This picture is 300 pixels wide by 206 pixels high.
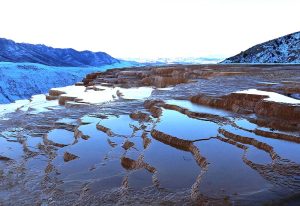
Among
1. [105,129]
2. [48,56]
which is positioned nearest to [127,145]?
[105,129]

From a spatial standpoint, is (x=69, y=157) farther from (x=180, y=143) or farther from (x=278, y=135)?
(x=278, y=135)

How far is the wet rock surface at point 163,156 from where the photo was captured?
10.3 ft

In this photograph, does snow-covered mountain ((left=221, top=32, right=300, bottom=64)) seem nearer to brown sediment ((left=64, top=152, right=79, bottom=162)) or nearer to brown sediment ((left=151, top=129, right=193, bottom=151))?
brown sediment ((left=151, top=129, right=193, bottom=151))

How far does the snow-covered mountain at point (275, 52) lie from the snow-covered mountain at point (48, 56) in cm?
7510

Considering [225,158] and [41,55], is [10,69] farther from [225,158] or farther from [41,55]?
[225,158]

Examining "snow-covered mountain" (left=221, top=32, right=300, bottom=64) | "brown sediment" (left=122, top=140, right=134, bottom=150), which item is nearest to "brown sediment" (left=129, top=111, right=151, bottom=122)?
"brown sediment" (left=122, top=140, right=134, bottom=150)

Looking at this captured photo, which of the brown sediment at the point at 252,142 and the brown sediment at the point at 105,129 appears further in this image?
the brown sediment at the point at 105,129

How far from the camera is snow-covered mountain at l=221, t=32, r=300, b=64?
40531 millimetres

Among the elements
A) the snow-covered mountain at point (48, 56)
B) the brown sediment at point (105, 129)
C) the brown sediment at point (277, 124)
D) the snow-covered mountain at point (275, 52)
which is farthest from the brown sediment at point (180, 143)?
the snow-covered mountain at point (48, 56)

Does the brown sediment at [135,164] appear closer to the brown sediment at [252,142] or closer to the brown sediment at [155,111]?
the brown sediment at [252,142]

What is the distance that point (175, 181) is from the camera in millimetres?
3406

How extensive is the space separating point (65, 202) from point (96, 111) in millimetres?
5132

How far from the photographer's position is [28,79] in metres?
70.9

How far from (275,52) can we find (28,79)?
5044 cm
